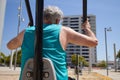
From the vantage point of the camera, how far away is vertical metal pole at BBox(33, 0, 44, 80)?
2.20 metres

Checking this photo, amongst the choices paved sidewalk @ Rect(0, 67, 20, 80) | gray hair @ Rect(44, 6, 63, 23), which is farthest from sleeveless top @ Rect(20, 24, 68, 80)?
paved sidewalk @ Rect(0, 67, 20, 80)

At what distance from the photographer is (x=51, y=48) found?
245 cm

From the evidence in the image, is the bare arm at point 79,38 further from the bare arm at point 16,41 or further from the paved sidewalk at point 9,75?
the paved sidewalk at point 9,75

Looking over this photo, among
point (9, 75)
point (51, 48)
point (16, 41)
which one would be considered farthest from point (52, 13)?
point (9, 75)

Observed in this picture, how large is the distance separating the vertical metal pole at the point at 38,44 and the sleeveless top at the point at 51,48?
141 mm

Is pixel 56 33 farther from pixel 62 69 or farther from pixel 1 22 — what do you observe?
pixel 1 22

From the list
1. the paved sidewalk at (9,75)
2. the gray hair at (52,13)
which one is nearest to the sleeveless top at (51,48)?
the gray hair at (52,13)

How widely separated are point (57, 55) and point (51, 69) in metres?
0.18

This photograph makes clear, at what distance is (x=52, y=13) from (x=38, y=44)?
0.44 meters

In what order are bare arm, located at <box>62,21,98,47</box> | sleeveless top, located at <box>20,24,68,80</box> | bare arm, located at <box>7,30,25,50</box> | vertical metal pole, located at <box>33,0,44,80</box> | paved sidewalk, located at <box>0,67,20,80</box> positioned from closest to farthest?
1. vertical metal pole, located at <box>33,0,44,80</box>
2. sleeveless top, located at <box>20,24,68,80</box>
3. bare arm, located at <box>62,21,98,47</box>
4. bare arm, located at <box>7,30,25,50</box>
5. paved sidewalk, located at <box>0,67,20,80</box>

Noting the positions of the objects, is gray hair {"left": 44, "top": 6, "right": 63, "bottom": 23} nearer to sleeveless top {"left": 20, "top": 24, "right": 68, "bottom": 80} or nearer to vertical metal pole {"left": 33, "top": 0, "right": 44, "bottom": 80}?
sleeveless top {"left": 20, "top": 24, "right": 68, "bottom": 80}

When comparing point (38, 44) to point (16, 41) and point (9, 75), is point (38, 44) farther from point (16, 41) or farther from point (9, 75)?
point (9, 75)

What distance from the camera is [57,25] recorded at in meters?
2.59

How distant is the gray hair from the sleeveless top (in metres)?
0.08
